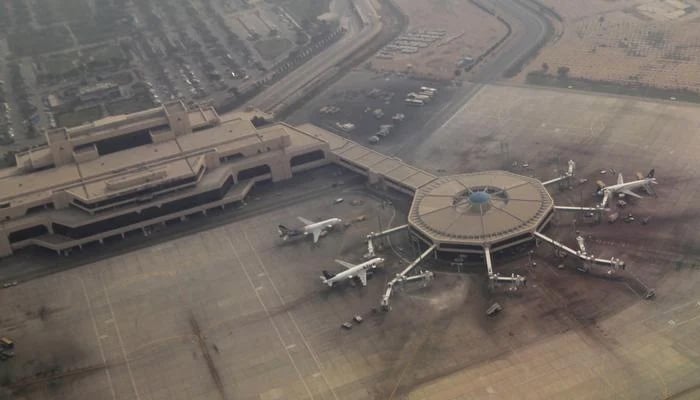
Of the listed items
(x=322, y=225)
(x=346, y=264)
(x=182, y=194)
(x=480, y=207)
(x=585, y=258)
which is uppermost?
(x=585, y=258)

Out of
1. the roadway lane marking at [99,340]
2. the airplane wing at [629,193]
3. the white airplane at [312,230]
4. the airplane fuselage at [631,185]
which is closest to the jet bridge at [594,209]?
the airplane fuselage at [631,185]

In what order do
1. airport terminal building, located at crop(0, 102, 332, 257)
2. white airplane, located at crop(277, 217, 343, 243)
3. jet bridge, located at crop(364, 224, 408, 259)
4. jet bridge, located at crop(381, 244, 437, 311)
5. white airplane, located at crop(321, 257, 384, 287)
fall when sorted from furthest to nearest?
1. airport terminal building, located at crop(0, 102, 332, 257)
2. white airplane, located at crop(277, 217, 343, 243)
3. jet bridge, located at crop(364, 224, 408, 259)
4. white airplane, located at crop(321, 257, 384, 287)
5. jet bridge, located at crop(381, 244, 437, 311)

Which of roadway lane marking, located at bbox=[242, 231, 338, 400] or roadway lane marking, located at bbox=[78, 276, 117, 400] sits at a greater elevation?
roadway lane marking, located at bbox=[242, 231, 338, 400]

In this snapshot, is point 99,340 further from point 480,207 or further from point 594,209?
point 594,209

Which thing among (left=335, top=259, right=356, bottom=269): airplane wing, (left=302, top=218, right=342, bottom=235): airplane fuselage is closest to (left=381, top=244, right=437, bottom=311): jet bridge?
(left=335, top=259, right=356, bottom=269): airplane wing

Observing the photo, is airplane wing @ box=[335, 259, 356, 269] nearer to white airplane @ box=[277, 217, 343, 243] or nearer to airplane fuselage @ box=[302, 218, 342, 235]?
white airplane @ box=[277, 217, 343, 243]

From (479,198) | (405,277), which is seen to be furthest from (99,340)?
(479,198)

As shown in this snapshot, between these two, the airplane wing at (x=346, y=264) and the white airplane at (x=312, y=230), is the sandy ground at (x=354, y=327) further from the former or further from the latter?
the airplane wing at (x=346, y=264)
